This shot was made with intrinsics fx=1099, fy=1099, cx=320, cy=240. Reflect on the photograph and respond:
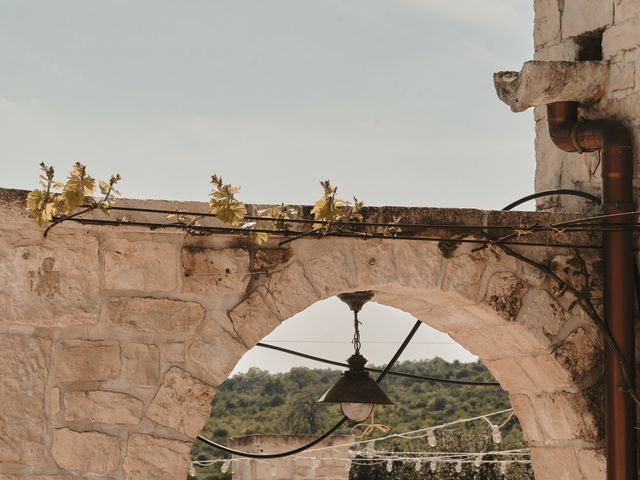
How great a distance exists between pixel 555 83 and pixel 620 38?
1.27ft

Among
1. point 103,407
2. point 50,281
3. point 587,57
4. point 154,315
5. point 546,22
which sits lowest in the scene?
point 103,407

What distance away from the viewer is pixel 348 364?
563cm

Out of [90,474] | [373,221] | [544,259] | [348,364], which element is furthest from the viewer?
[348,364]

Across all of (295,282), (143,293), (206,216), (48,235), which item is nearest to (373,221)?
(295,282)

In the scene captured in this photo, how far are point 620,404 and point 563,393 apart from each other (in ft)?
0.98

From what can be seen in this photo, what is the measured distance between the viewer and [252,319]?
4.46 meters

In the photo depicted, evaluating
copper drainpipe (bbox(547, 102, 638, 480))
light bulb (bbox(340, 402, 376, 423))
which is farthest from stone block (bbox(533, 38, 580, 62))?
light bulb (bbox(340, 402, 376, 423))

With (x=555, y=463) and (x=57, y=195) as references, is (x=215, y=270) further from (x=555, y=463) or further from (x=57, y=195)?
(x=555, y=463)

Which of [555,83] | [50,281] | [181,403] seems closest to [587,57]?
[555,83]

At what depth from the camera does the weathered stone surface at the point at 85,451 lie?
168 inches

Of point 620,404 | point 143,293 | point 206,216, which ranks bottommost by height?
point 620,404

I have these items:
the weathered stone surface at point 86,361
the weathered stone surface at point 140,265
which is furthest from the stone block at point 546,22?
the weathered stone surface at point 86,361

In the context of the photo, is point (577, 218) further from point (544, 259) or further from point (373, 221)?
point (373, 221)

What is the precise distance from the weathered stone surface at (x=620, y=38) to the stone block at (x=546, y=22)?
0.41 m
